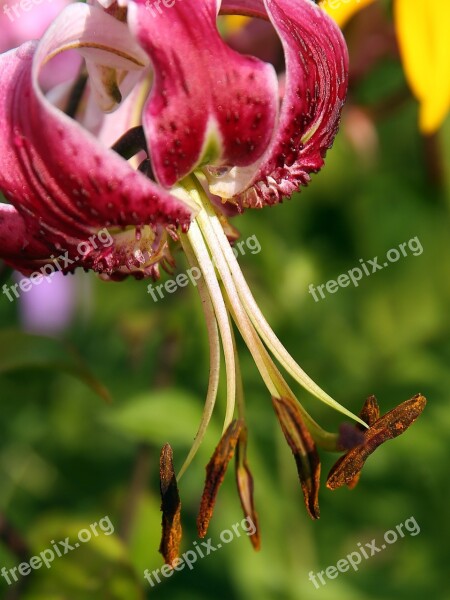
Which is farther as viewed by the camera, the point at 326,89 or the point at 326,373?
the point at 326,373

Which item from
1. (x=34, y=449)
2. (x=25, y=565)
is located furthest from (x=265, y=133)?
(x=34, y=449)

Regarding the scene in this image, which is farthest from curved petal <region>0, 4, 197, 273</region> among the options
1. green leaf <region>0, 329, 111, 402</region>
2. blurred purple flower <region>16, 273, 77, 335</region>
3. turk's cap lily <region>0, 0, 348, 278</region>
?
blurred purple flower <region>16, 273, 77, 335</region>

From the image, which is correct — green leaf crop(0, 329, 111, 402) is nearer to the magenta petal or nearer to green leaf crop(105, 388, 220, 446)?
green leaf crop(105, 388, 220, 446)

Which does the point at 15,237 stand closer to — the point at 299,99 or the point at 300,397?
the point at 299,99

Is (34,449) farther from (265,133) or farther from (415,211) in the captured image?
(265,133)

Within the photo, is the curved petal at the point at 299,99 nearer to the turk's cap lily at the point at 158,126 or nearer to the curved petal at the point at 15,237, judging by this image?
the turk's cap lily at the point at 158,126

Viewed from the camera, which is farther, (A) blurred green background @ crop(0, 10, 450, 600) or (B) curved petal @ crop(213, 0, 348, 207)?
(A) blurred green background @ crop(0, 10, 450, 600)

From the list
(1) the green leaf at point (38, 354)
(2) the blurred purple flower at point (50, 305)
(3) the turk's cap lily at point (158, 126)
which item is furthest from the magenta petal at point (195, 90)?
(2) the blurred purple flower at point (50, 305)

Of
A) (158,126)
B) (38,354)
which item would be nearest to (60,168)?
(158,126)
